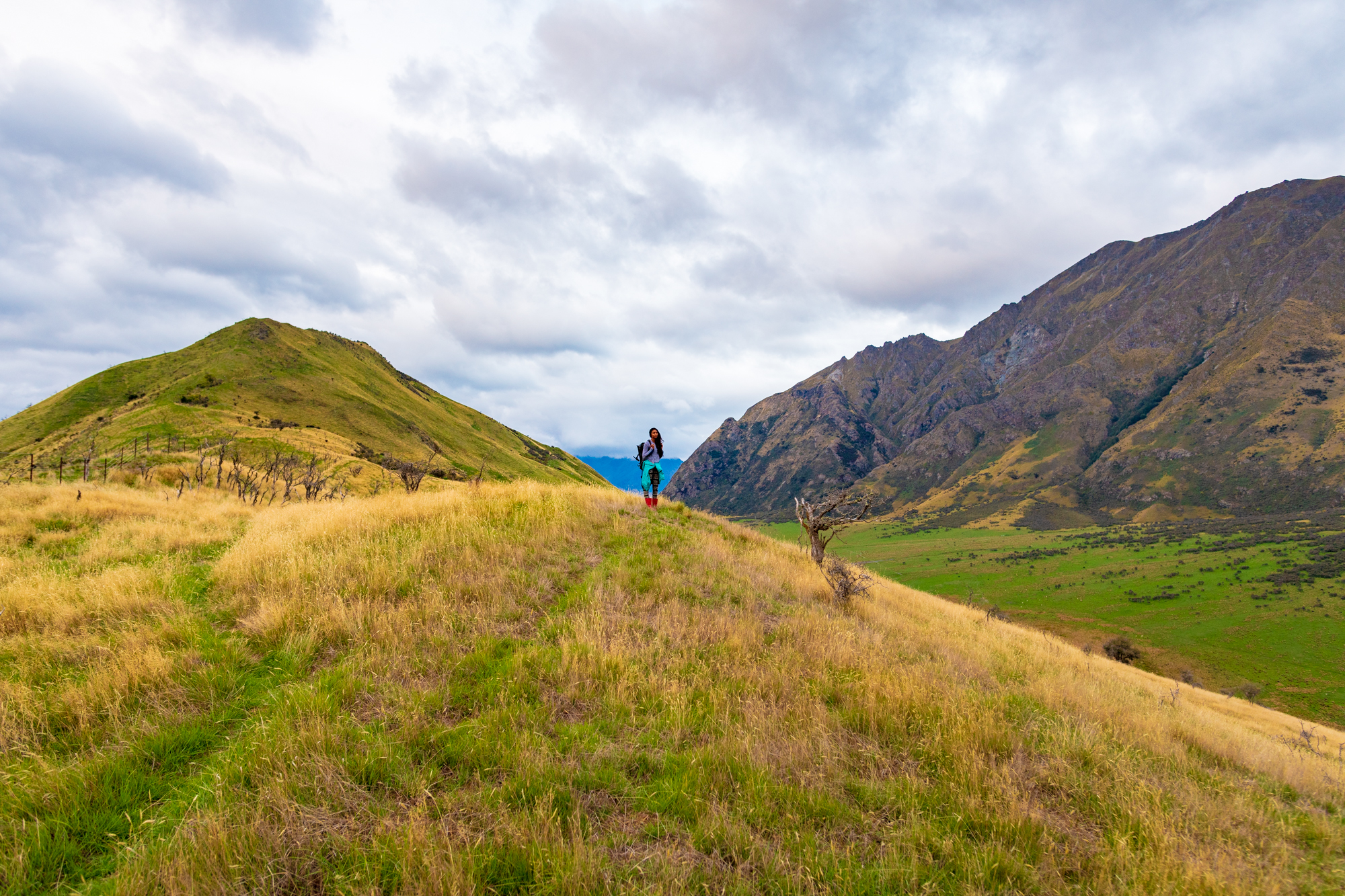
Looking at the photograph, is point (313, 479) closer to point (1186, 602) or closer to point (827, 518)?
point (827, 518)

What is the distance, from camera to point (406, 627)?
254 inches

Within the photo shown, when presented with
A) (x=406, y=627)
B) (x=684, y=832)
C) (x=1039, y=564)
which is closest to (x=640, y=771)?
(x=684, y=832)

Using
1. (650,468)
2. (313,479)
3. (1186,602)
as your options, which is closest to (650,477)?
(650,468)

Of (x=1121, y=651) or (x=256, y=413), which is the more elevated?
(x=256, y=413)

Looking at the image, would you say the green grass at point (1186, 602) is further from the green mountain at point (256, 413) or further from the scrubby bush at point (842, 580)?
the green mountain at point (256, 413)

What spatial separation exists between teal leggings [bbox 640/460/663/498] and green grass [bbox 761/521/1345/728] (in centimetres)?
5200

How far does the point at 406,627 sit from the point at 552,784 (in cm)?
346

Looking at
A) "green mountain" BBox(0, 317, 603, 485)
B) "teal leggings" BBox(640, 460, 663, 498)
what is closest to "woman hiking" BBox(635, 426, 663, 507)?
"teal leggings" BBox(640, 460, 663, 498)

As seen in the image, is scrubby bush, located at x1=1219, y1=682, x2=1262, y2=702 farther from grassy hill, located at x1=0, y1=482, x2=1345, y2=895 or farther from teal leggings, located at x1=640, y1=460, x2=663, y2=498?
teal leggings, located at x1=640, y1=460, x2=663, y2=498

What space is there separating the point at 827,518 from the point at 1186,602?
143 m

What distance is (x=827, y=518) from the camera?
14398 mm

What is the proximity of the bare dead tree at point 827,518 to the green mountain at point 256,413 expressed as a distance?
36.5 meters

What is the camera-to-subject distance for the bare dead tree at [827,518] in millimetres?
13305

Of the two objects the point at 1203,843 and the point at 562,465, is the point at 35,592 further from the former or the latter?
the point at 562,465
